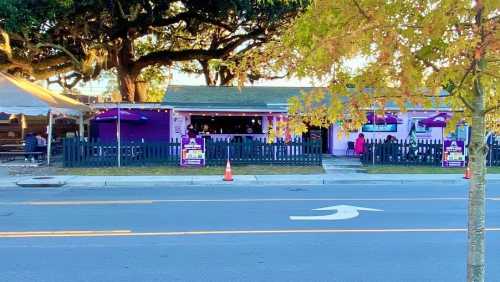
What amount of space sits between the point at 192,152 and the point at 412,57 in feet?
53.6

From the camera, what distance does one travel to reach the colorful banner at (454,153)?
1972cm

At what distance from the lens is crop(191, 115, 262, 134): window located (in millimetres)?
24031

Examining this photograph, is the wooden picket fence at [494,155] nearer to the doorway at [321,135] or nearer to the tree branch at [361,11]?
the doorway at [321,135]

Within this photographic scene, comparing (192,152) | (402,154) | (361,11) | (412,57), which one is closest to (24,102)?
(192,152)

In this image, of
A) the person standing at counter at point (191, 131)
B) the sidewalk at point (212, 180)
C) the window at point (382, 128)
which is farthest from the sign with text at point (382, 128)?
the person standing at counter at point (191, 131)

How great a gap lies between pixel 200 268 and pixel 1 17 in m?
18.3

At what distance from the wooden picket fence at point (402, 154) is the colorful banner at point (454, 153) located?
0.47 m

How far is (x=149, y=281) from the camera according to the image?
5.51 m

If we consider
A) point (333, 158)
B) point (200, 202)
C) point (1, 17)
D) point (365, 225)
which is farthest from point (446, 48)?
point (1, 17)

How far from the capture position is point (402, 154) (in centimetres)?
2045

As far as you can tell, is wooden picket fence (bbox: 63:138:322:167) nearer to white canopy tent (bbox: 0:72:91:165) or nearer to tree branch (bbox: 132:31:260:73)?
white canopy tent (bbox: 0:72:91:165)

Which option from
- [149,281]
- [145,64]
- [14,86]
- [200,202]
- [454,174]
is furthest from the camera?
[145,64]

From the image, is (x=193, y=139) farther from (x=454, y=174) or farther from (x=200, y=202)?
(x=454, y=174)

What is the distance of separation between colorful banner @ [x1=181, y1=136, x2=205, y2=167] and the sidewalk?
8.48 feet
